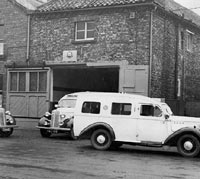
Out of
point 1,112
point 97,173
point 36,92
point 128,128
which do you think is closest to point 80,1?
point 36,92

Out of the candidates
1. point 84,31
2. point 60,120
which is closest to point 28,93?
point 84,31

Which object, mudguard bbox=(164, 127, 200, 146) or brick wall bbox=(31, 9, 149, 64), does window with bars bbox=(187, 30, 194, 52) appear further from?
mudguard bbox=(164, 127, 200, 146)

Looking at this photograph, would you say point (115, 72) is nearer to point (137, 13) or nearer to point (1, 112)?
point (137, 13)

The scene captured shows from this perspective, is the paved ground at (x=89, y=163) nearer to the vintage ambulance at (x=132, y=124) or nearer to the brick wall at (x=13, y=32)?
the vintage ambulance at (x=132, y=124)

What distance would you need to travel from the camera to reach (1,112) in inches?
661

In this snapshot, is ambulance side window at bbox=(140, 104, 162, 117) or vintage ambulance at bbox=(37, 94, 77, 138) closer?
ambulance side window at bbox=(140, 104, 162, 117)

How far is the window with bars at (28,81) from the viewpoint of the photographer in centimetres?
2214

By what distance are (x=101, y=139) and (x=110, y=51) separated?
7.68 meters

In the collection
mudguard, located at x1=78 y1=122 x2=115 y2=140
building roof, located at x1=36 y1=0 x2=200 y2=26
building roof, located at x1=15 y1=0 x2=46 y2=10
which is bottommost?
mudguard, located at x1=78 y1=122 x2=115 y2=140

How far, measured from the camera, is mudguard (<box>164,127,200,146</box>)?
12.1 m

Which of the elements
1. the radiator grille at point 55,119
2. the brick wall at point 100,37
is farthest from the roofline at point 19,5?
the radiator grille at point 55,119

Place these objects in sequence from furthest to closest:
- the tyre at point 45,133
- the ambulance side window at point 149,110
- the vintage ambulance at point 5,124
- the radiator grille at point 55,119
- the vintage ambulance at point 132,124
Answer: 1. the tyre at point 45,133
2. the radiator grille at point 55,119
3. the vintage ambulance at point 5,124
4. the ambulance side window at point 149,110
5. the vintage ambulance at point 132,124

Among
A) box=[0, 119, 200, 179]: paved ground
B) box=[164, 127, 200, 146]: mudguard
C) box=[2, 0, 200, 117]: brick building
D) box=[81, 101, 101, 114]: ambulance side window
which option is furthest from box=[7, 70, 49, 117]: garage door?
box=[164, 127, 200, 146]: mudguard

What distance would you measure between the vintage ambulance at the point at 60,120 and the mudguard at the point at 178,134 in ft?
16.4
